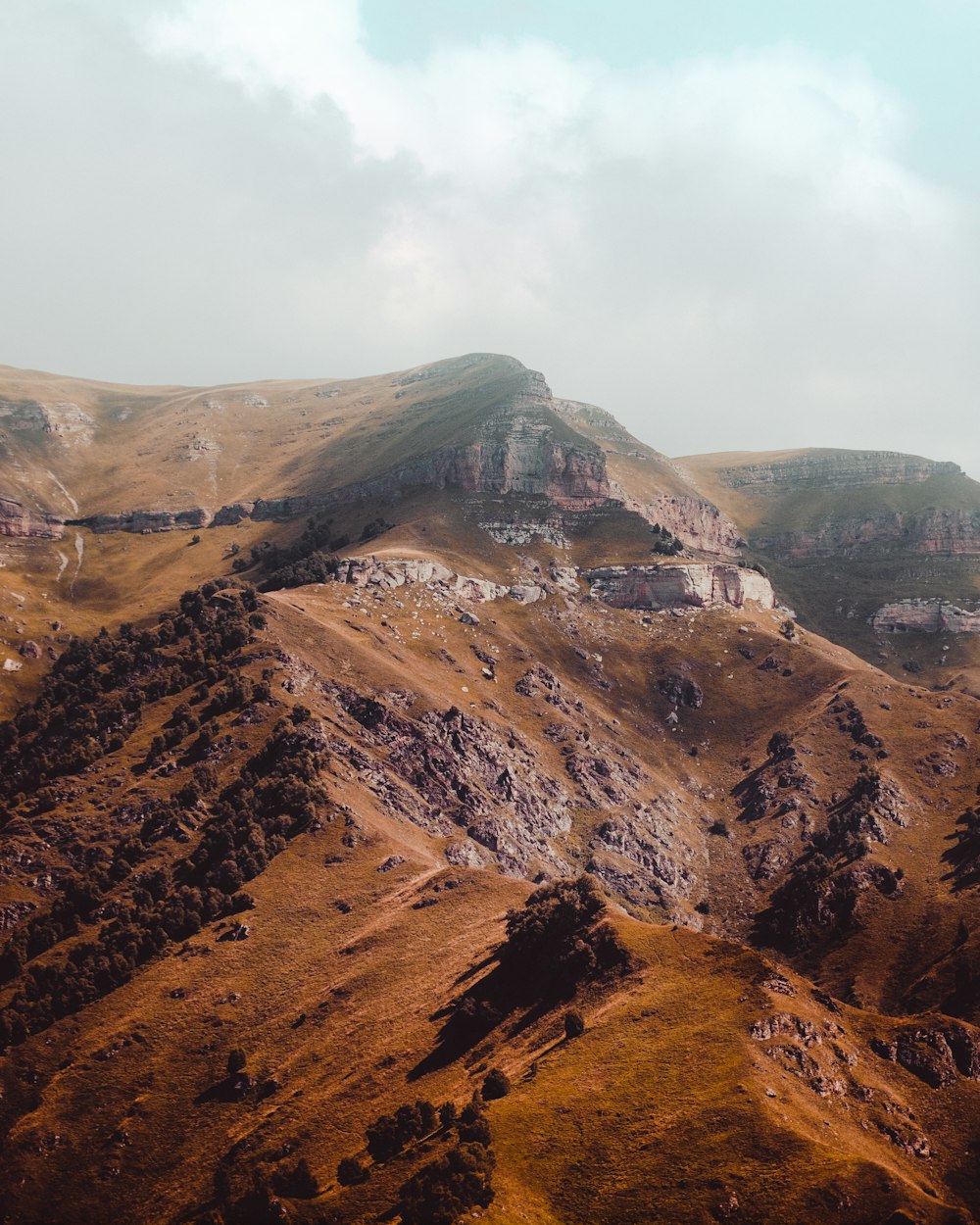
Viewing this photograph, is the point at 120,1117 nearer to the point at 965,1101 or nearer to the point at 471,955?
the point at 471,955

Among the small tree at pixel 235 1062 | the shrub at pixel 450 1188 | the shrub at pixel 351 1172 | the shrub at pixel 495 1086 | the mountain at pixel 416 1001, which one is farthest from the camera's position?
the small tree at pixel 235 1062

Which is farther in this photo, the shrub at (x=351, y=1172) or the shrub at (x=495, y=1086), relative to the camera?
the shrub at (x=495, y=1086)

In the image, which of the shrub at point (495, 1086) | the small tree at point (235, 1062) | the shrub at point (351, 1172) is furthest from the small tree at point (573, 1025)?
the small tree at point (235, 1062)

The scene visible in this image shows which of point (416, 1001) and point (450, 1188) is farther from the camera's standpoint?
point (416, 1001)

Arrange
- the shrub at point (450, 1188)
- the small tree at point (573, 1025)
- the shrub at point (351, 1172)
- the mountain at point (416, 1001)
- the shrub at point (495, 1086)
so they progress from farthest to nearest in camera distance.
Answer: the small tree at point (573, 1025), the shrub at point (495, 1086), the shrub at point (351, 1172), the mountain at point (416, 1001), the shrub at point (450, 1188)

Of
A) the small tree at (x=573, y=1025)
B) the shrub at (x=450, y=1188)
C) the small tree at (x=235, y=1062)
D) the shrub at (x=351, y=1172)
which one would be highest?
the small tree at (x=573, y=1025)

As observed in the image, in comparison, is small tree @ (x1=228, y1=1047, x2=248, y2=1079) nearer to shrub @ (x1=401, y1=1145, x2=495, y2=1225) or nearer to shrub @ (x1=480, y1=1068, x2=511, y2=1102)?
shrub @ (x1=480, y1=1068, x2=511, y2=1102)

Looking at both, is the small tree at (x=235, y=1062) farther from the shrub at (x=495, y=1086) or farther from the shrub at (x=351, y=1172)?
the shrub at (x=495, y=1086)

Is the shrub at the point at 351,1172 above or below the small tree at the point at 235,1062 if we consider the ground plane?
above

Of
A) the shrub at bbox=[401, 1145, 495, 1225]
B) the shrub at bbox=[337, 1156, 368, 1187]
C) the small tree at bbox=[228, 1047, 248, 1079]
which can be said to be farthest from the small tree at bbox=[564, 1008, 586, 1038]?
the small tree at bbox=[228, 1047, 248, 1079]

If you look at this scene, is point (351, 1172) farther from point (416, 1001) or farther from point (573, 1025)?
point (416, 1001)

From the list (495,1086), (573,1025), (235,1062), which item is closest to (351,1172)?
(495,1086)
